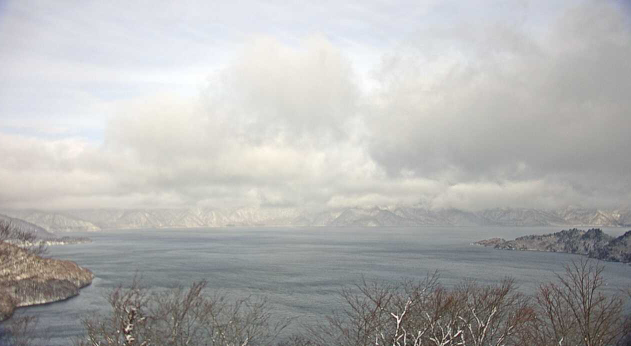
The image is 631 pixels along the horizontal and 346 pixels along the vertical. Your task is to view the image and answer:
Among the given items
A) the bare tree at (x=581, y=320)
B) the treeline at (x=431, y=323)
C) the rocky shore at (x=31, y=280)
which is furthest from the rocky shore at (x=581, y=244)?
the rocky shore at (x=31, y=280)

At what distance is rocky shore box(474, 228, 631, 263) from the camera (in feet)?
476

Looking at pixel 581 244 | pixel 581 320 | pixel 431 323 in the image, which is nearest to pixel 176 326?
pixel 431 323

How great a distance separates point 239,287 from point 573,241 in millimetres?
161738

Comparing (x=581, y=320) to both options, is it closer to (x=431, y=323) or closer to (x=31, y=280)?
(x=431, y=323)

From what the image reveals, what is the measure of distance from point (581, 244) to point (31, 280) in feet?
628

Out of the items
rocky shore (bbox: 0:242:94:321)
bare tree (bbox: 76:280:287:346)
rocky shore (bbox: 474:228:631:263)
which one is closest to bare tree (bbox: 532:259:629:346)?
bare tree (bbox: 76:280:287:346)

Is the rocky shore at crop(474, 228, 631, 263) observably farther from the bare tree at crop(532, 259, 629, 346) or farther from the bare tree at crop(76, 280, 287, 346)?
the bare tree at crop(76, 280, 287, 346)

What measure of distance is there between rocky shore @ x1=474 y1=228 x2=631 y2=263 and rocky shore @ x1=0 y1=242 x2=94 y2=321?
512 feet

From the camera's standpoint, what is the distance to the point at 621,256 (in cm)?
13750

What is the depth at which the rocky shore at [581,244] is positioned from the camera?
145125mm

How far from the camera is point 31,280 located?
80750 mm

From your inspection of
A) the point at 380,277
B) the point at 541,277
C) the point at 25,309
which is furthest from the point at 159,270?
the point at 541,277

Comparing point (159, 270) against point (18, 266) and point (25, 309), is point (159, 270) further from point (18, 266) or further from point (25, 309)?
point (25, 309)

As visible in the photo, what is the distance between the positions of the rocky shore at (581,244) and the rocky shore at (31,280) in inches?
6141
